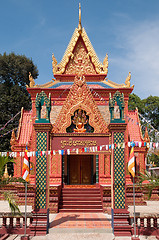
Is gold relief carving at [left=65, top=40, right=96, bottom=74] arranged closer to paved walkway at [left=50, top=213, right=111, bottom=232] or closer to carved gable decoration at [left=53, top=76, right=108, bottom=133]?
carved gable decoration at [left=53, top=76, right=108, bottom=133]

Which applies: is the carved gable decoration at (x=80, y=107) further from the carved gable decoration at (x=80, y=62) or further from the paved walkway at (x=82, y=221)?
the carved gable decoration at (x=80, y=62)

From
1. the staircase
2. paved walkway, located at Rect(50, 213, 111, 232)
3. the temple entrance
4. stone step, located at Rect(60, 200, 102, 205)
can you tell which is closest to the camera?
paved walkway, located at Rect(50, 213, 111, 232)

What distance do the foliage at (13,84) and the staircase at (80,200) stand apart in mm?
15889

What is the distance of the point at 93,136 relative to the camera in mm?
9641

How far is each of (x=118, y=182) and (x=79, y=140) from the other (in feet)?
6.87

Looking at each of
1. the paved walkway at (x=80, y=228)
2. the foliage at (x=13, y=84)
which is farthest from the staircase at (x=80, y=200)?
the foliage at (x=13, y=84)

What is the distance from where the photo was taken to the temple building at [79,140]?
29.8 ft

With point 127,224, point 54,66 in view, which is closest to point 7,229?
point 127,224

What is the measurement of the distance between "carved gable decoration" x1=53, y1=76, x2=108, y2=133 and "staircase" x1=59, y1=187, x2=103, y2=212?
3336 mm

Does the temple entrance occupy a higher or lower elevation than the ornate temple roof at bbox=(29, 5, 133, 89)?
lower

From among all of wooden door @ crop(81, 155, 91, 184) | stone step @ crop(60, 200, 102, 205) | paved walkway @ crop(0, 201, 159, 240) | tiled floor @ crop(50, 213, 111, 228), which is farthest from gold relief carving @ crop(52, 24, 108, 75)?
paved walkway @ crop(0, 201, 159, 240)

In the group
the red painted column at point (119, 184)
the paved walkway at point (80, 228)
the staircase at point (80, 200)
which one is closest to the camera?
the paved walkway at point (80, 228)

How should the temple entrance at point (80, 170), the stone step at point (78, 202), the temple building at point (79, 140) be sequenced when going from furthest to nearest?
1. the temple entrance at point (80, 170)
2. the stone step at point (78, 202)
3. the temple building at point (79, 140)

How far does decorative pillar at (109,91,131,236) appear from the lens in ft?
28.0
